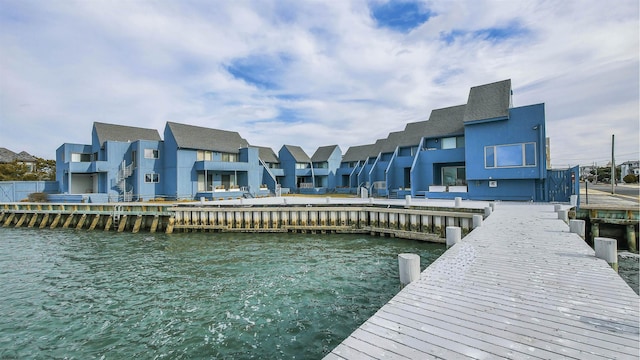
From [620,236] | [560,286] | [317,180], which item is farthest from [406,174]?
[560,286]

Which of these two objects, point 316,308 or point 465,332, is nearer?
point 465,332

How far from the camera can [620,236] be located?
15.4 metres

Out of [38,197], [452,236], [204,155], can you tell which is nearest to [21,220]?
[38,197]

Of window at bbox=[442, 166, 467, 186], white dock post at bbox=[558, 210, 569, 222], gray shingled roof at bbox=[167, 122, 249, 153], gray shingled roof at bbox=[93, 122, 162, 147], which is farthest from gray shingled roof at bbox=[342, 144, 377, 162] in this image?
white dock post at bbox=[558, 210, 569, 222]

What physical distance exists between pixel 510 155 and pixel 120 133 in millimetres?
41821

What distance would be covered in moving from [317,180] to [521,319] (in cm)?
4751

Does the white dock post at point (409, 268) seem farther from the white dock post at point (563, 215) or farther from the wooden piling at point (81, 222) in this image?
the wooden piling at point (81, 222)

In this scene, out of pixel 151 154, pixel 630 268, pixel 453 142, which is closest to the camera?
pixel 630 268

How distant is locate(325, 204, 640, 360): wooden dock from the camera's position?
12.6 feet

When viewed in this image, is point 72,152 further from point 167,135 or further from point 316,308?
point 316,308

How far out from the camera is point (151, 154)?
35406 millimetres

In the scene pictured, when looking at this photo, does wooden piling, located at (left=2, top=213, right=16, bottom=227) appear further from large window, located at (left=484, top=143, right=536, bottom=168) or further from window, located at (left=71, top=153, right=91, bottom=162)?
large window, located at (left=484, top=143, right=536, bottom=168)

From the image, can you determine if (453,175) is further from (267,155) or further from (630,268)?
(267,155)

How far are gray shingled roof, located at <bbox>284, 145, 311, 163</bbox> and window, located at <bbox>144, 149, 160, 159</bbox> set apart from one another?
806 inches
